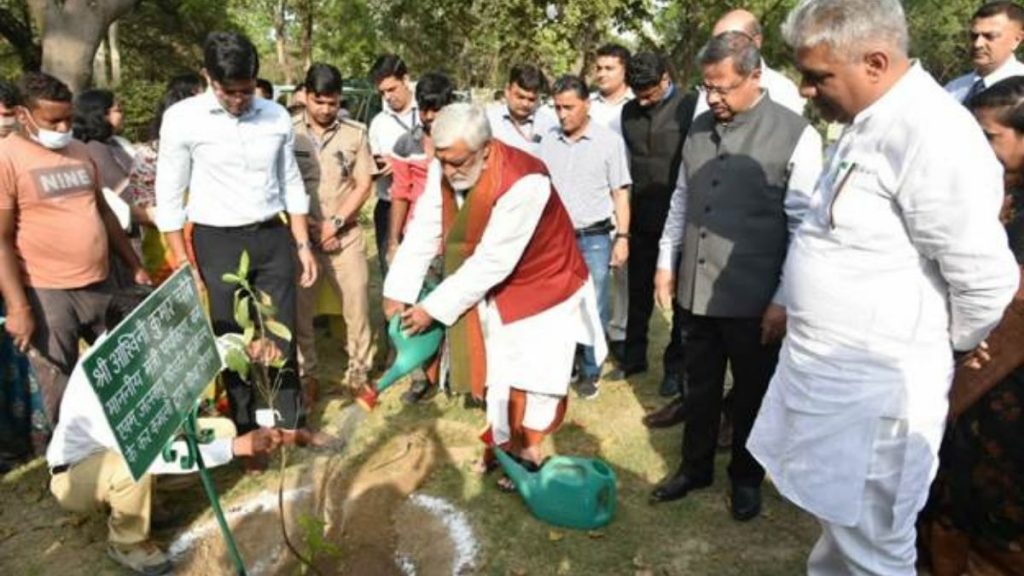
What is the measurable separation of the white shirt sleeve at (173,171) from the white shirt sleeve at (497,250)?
1.37 metres

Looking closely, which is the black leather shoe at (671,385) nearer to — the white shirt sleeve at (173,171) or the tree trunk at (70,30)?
the white shirt sleeve at (173,171)

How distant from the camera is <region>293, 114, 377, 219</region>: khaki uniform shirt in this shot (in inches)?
174

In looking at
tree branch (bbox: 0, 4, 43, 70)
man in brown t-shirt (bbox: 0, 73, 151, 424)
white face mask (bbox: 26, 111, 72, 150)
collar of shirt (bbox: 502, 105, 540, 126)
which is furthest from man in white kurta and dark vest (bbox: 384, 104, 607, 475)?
tree branch (bbox: 0, 4, 43, 70)

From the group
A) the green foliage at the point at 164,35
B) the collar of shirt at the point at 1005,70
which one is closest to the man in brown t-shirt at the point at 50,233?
the collar of shirt at the point at 1005,70

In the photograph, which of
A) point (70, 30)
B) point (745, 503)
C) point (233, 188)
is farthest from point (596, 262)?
point (70, 30)

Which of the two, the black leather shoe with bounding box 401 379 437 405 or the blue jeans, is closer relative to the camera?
the blue jeans

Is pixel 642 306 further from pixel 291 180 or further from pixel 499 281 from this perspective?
pixel 291 180

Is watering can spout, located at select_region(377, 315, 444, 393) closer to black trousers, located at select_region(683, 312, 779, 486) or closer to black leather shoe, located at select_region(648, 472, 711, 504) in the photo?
black trousers, located at select_region(683, 312, 779, 486)

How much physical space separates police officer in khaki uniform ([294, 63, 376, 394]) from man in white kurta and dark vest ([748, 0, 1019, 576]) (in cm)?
297

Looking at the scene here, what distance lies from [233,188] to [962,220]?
3.00 m

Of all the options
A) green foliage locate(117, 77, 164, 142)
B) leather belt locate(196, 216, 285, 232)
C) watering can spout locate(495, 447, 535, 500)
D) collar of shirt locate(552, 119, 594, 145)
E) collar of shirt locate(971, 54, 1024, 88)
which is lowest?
green foliage locate(117, 77, 164, 142)

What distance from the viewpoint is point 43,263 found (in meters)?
3.45

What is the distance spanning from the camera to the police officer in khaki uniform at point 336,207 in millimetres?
4371

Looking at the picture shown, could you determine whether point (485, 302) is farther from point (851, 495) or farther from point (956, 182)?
point (956, 182)
